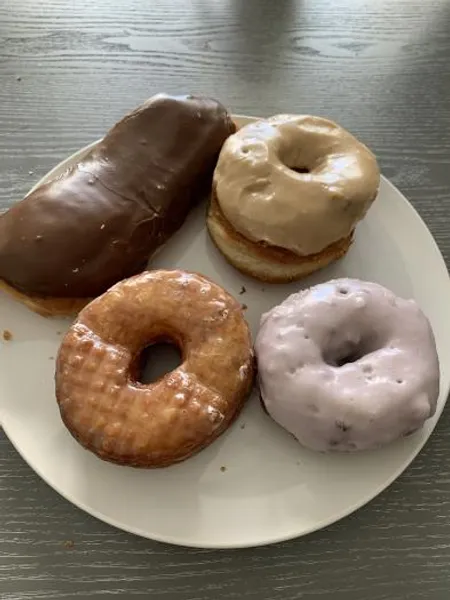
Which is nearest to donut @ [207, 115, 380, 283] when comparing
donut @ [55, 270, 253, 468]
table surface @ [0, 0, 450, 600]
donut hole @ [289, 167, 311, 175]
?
donut hole @ [289, 167, 311, 175]

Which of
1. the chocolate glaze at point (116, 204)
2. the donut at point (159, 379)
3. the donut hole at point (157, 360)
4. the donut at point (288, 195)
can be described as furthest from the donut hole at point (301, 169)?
the donut hole at point (157, 360)

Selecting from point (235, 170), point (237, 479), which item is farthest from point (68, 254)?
point (237, 479)

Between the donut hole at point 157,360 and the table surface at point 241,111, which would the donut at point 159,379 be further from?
the table surface at point 241,111

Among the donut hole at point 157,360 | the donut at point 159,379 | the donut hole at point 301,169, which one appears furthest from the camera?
the donut hole at point 301,169

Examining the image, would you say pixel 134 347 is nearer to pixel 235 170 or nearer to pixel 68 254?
pixel 68 254

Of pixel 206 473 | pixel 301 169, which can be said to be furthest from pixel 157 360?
pixel 301 169

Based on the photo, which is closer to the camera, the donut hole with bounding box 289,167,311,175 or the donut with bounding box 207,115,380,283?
the donut with bounding box 207,115,380,283

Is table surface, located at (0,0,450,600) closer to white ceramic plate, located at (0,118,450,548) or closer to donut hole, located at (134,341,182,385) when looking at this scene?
white ceramic plate, located at (0,118,450,548)
